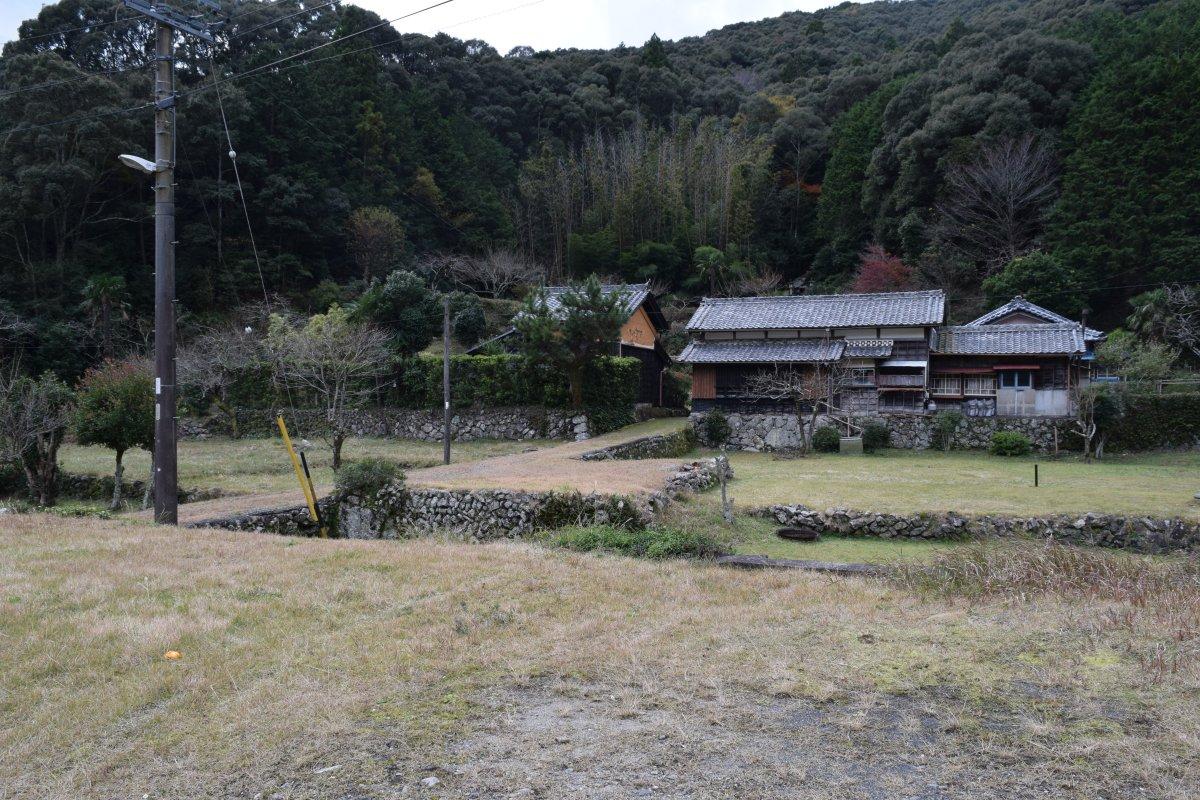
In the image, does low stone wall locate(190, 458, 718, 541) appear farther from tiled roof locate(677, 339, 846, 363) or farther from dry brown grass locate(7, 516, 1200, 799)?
tiled roof locate(677, 339, 846, 363)

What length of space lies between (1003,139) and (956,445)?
20095mm

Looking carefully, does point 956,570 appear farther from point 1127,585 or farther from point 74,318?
point 74,318

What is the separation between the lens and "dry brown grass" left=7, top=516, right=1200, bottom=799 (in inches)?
130

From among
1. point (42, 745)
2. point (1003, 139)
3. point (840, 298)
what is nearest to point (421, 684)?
point (42, 745)

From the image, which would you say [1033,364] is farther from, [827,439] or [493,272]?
[493,272]

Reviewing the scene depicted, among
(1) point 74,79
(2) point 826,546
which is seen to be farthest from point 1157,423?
(1) point 74,79

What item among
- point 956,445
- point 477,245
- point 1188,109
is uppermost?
point 1188,109

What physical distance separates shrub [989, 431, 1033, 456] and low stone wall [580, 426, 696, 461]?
9.45m

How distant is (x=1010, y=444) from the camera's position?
21766mm

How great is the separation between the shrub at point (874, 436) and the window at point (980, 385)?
3.58 metres

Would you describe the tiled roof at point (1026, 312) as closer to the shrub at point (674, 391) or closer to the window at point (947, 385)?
the window at point (947, 385)

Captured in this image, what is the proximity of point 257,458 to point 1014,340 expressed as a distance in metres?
24.7

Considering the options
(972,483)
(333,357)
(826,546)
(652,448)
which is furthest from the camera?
(333,357)

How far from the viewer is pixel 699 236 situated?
42781 millimetres
